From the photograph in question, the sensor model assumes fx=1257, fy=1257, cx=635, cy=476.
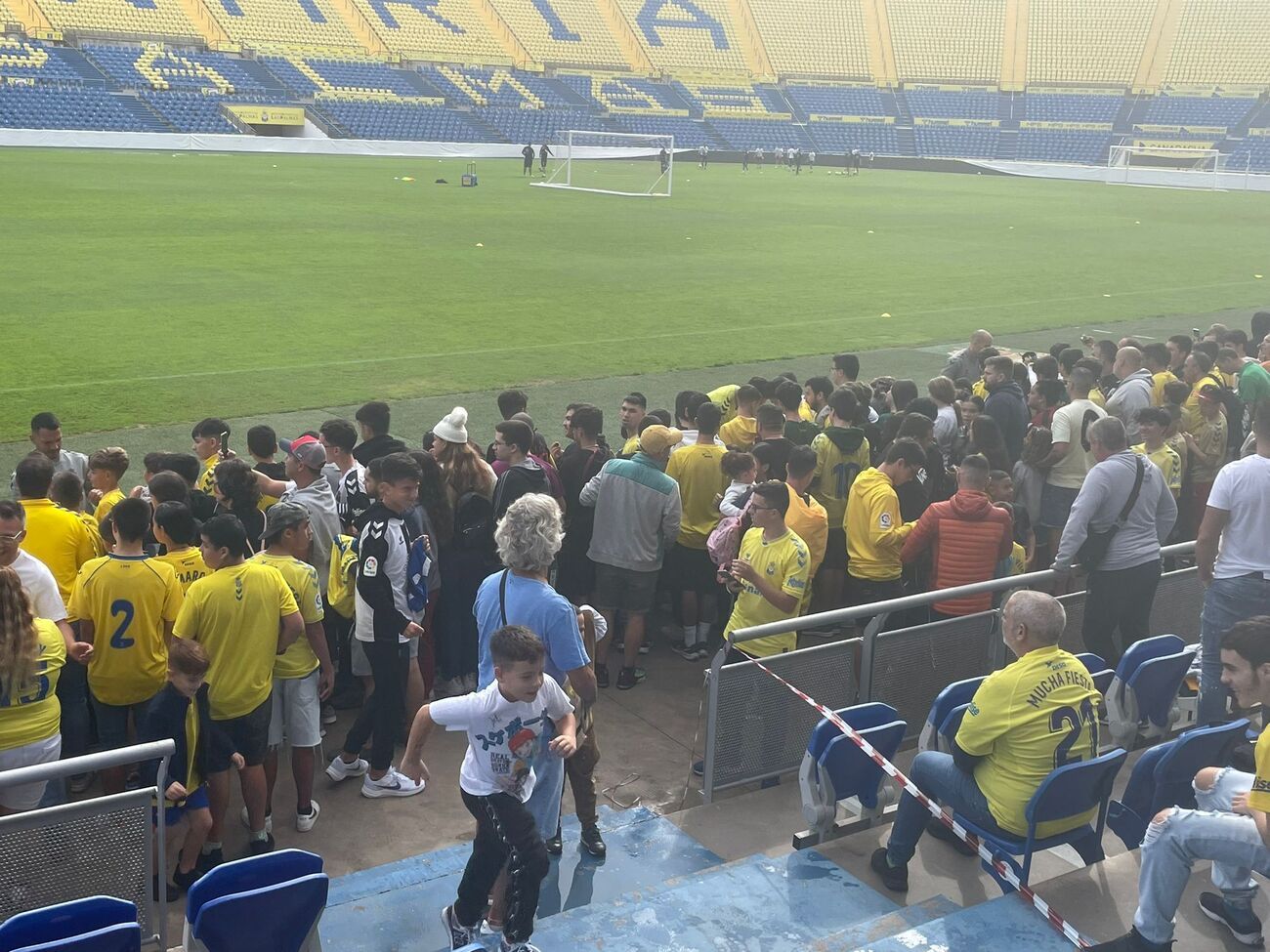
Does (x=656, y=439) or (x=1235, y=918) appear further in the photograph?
(x=656, y=439)

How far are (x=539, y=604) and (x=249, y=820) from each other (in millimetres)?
1881

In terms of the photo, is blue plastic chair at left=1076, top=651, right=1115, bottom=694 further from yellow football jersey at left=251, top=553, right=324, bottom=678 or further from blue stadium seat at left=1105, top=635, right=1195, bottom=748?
yellow football jersey at left=251, top=553, right=324, bottom=678

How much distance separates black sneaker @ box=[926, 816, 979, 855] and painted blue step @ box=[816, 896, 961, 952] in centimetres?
59

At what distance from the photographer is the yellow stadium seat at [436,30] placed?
6888 centimetres

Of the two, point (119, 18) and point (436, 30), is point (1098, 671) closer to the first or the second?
point (119, 18)

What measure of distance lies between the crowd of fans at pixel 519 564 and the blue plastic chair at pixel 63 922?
1.13 metres

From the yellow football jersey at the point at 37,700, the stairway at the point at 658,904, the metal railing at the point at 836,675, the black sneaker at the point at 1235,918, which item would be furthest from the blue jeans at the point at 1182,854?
the yellow football jersey at the point at 37,700

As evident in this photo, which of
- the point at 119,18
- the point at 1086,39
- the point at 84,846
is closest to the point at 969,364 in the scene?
the point at 84,846

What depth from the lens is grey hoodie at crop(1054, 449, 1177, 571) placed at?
7.02m

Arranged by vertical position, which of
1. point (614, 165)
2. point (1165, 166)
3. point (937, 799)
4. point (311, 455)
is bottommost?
point (937, 799)

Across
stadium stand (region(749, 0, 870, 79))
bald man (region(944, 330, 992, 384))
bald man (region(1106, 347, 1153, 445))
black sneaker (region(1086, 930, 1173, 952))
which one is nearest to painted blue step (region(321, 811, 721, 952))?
black sneaker (region(1086, 930, 1173, 952))

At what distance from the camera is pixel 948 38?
271 feet

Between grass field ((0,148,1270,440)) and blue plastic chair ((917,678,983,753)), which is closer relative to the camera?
blue plastic chair ((917,678,983,753))

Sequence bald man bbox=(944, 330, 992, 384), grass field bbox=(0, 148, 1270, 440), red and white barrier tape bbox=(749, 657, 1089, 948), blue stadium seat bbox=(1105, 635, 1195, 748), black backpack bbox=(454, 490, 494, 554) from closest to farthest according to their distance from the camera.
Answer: red and white barrier tape bbox=(749, 657, 1089, 948) < blue stadium seat bbox=(1105, 635, 1195, 748) < black backpack bbox=(454, 490, 494, 554) < bald man bbox=(944, 330, 992, 384) < grass field bbox=(0, 148, 1270, 440)
